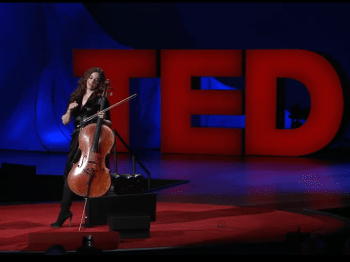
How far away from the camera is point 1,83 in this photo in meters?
15.1

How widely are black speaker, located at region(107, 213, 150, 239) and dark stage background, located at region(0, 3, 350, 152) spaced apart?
9.16 meters

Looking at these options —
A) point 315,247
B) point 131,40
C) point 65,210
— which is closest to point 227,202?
point 65,210

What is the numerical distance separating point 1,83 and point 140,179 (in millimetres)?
7936

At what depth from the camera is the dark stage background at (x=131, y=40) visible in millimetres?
15008

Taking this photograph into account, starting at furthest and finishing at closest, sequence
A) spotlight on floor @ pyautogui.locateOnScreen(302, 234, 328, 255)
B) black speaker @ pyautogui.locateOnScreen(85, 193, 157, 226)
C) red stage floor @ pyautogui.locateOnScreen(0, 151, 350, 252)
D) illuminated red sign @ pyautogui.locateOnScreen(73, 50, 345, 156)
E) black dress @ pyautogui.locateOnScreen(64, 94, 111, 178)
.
Answer: 1. illuminated red sign @ pyautogui.locateOnScreen(73, 50, 345, 156)
2. black dress @ pyautogui.locateOnScreen(64, 94, 111, 178)
3. black speaker @ pyautogui.locateOnScreen(85, 193, 157, 226)
4. red stage floor @ pyautogui.locateOnScreen(0, 151, 350, 252)
5. spotlight on floor @ pyautogui.locateOnScreen(302, 234, 328, 255)

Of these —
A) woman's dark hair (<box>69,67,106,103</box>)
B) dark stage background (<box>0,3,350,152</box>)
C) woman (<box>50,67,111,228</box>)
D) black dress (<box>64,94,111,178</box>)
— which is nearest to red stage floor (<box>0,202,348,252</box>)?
woman (<box>50,67,111,228</box>)

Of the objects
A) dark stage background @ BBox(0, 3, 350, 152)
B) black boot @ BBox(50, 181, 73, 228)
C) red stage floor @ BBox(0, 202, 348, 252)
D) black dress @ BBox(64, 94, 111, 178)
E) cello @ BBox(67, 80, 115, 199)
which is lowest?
red stage floor @ BBox(0, 202, 348, 252)

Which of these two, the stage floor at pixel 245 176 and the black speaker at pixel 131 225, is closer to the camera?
the black speaker at pixel 131 225

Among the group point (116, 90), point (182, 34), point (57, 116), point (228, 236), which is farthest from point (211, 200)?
point (182, 34)

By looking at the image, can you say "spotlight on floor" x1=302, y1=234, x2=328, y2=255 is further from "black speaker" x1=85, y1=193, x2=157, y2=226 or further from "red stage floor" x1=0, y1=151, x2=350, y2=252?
"black speaker" x1=85, y1=193, x2=157, y2=226

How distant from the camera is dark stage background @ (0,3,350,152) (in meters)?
15.0

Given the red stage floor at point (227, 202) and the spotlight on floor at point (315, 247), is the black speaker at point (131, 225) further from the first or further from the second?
the spotlight on floor at point (315, 247)

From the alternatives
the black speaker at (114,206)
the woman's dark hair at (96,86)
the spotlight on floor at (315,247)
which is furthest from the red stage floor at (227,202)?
the spotlight on floor at (315,247)

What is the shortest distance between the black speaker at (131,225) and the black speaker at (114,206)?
0.39 metres
